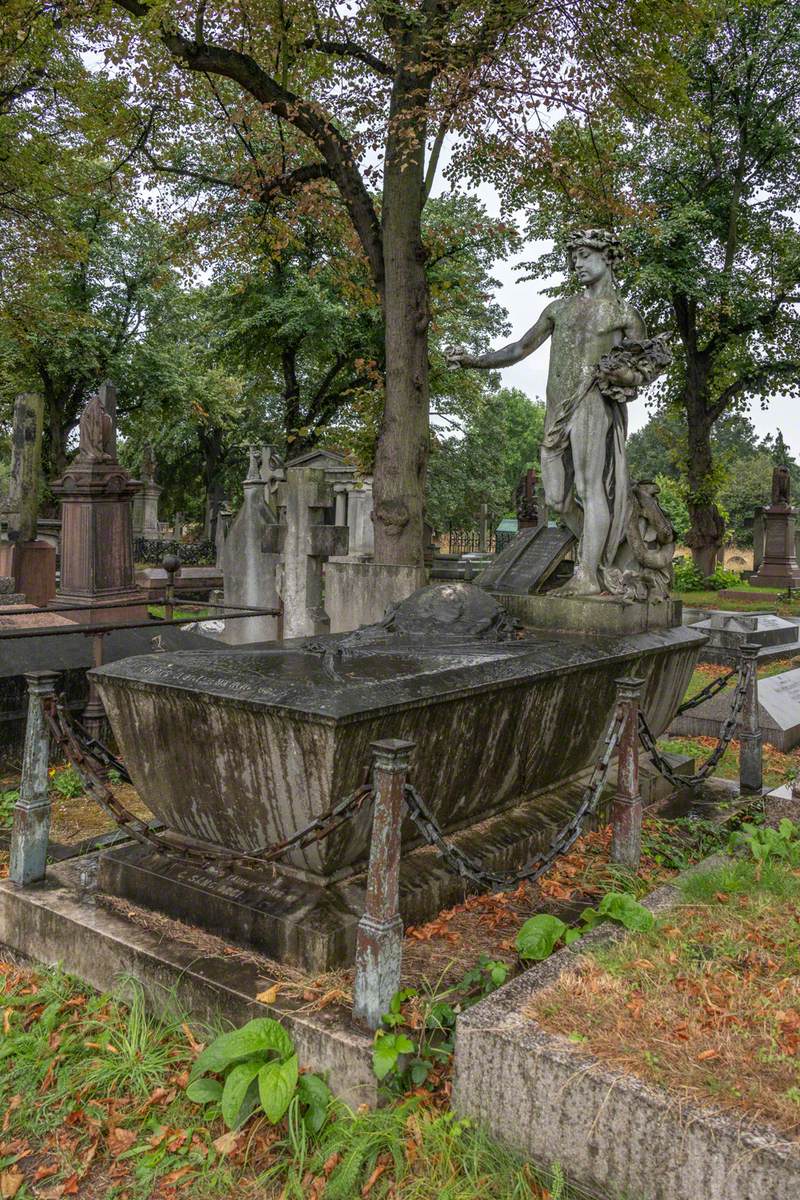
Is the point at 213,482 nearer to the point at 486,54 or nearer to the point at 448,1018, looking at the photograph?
the point at 486,54

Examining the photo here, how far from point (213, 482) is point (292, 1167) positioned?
34.1 metres

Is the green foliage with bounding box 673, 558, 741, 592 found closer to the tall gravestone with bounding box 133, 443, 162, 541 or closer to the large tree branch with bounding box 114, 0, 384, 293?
the large tree branch with bounding box 114, 0, 384, 293

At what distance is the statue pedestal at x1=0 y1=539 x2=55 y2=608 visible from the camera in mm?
12742

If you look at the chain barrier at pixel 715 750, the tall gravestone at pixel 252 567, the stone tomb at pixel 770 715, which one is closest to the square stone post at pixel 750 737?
the chain barrier at pixel 715 750

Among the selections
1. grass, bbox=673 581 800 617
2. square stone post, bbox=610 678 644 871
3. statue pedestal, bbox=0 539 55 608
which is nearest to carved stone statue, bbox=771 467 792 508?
grass, bbox=673 581 800 617

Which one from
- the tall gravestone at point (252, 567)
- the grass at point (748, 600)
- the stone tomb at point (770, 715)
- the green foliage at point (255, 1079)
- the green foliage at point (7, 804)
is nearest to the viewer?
the green foliage at point (255, 1079)

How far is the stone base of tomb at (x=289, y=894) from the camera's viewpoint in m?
3.23

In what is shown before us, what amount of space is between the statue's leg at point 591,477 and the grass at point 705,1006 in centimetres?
271

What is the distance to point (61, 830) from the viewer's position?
17.2 ft

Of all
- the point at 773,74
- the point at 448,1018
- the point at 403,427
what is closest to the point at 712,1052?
the point at 448,1018

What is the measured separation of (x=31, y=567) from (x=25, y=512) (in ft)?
2.76

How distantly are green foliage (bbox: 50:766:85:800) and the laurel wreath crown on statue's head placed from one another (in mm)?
4948

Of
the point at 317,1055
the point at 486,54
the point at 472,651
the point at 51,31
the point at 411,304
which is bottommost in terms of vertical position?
the point at 317,1055

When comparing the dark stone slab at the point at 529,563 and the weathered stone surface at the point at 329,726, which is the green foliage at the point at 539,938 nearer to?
the weathered stone surface at the point at 329,726
